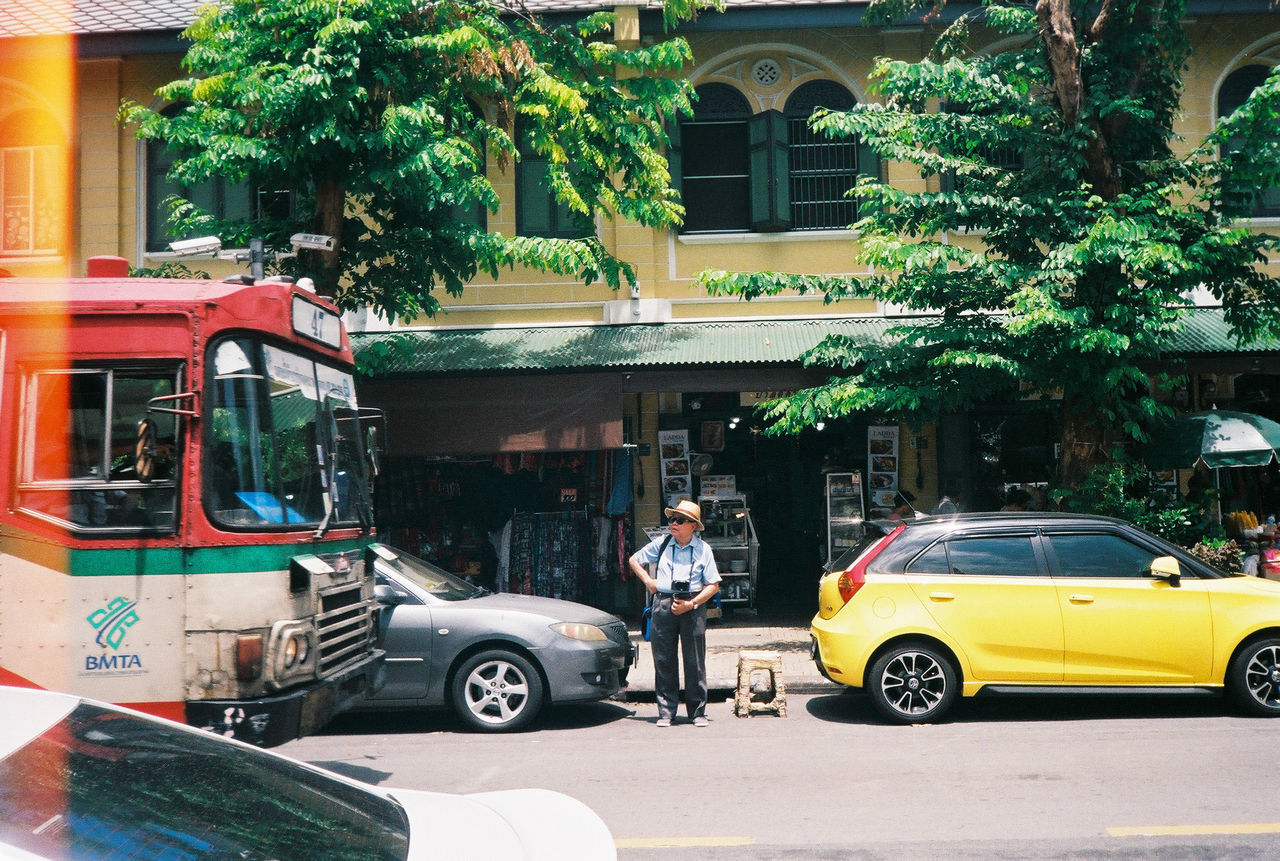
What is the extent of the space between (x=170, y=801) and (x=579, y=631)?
6.66m

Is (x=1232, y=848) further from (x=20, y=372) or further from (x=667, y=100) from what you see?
(x=667, y=100)

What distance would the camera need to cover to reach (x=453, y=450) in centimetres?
1294

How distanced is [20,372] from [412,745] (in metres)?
4.10

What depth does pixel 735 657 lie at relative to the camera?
11.8 m

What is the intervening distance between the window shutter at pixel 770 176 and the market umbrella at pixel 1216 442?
551cm

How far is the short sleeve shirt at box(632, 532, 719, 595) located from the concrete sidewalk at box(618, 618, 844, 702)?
4.37 ft

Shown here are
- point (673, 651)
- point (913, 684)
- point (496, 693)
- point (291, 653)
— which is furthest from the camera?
point (673, 651)

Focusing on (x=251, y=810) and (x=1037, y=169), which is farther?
(x=1037, y=169)

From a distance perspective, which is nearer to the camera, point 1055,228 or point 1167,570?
point 1167,570

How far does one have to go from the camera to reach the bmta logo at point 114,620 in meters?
5.78

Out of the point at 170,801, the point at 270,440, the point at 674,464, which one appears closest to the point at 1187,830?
the point at 170,801

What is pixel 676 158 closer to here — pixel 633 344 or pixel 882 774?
A: pixel 633 344

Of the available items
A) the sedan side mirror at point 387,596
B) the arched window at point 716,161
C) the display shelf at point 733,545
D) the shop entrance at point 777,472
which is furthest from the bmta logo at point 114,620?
the arched window at point 716,161

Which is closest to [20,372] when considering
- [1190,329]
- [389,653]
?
[389,653]
